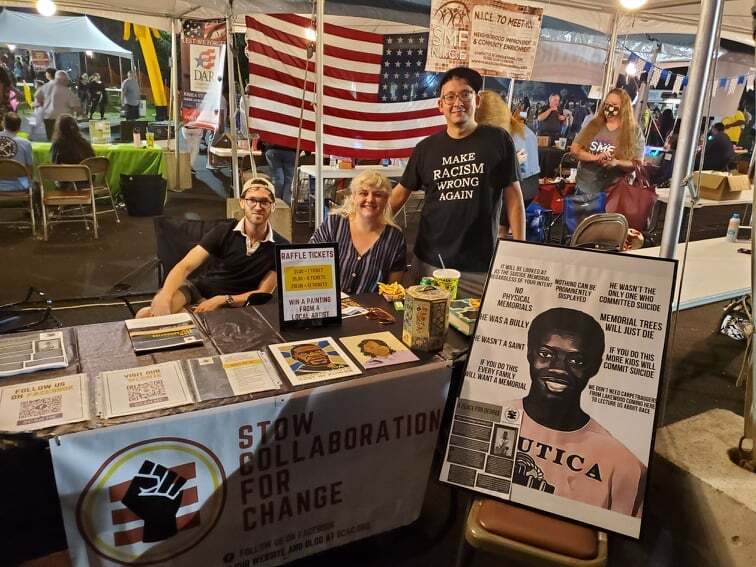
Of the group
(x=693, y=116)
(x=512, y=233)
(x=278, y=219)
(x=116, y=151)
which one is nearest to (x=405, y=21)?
(x=278, y=219)

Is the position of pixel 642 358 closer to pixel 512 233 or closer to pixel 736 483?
pixel 736 483

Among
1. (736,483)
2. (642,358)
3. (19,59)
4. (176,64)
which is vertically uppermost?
(19,59)

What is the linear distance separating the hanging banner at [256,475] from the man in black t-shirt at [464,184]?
0.92m

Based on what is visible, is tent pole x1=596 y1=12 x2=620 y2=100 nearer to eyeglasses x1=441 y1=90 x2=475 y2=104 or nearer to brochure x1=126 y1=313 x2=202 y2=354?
eyeglasses x1=441 y1=90 x2=475 y2=104

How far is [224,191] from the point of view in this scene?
27.2 ft

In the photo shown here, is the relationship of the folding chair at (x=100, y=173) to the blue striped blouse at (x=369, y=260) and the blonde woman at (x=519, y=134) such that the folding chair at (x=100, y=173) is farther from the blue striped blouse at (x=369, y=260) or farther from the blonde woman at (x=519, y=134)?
the blue striped blouse at (x=369, y=260)

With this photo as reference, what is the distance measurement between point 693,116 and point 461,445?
4.59 ft

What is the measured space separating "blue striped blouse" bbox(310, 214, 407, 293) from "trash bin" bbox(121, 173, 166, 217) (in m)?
4.73

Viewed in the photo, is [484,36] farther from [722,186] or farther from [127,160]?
[127,160]

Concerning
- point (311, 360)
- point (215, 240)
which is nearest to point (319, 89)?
point (215, 240)

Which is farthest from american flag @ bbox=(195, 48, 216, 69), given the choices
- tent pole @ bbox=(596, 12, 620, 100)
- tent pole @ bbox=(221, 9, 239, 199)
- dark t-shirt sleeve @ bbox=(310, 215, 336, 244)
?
tent pole @ bbox=(596, 12, 620, 100)

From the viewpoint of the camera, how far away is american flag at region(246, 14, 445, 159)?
136 inches

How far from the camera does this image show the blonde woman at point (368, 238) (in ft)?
7.57

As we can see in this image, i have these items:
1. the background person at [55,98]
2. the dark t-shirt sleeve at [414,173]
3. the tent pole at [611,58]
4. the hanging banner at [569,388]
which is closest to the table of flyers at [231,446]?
the hanging banner at [569,388]
